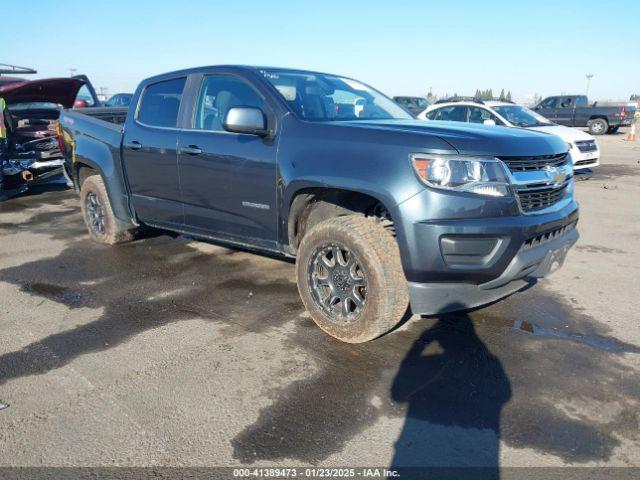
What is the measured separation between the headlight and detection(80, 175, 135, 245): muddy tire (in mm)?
3825

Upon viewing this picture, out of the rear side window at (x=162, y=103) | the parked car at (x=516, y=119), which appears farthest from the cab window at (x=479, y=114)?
the rear side window at (x=162, y=103)

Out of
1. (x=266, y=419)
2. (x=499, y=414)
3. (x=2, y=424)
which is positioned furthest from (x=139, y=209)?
(x=499, y=414)

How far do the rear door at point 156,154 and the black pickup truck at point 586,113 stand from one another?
76.6ft

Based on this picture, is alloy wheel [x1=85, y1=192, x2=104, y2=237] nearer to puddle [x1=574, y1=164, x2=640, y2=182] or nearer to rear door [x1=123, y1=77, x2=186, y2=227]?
rear door [x1=123, y1=77, x2=186, y2=227]

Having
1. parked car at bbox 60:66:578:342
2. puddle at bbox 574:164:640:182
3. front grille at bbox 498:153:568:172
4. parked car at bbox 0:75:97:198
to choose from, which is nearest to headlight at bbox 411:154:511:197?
parked car at bbox 60:66:578:342

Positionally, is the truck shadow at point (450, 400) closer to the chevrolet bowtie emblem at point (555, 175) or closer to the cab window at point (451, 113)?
the chevrolet bowtie emblem at point (555, 175)

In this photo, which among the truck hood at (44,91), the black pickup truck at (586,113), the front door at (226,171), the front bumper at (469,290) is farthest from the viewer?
the black pickup truck at (586,113)

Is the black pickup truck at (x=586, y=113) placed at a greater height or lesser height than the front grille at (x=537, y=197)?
lesser

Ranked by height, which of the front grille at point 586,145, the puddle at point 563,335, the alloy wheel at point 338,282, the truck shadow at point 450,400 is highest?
the alloy wheel at point 338,282

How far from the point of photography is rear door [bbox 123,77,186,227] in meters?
4.59

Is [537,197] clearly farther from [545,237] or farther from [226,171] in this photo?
[226,171]

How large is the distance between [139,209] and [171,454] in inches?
127

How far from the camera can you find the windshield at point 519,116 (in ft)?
37.4

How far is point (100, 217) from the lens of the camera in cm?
597
